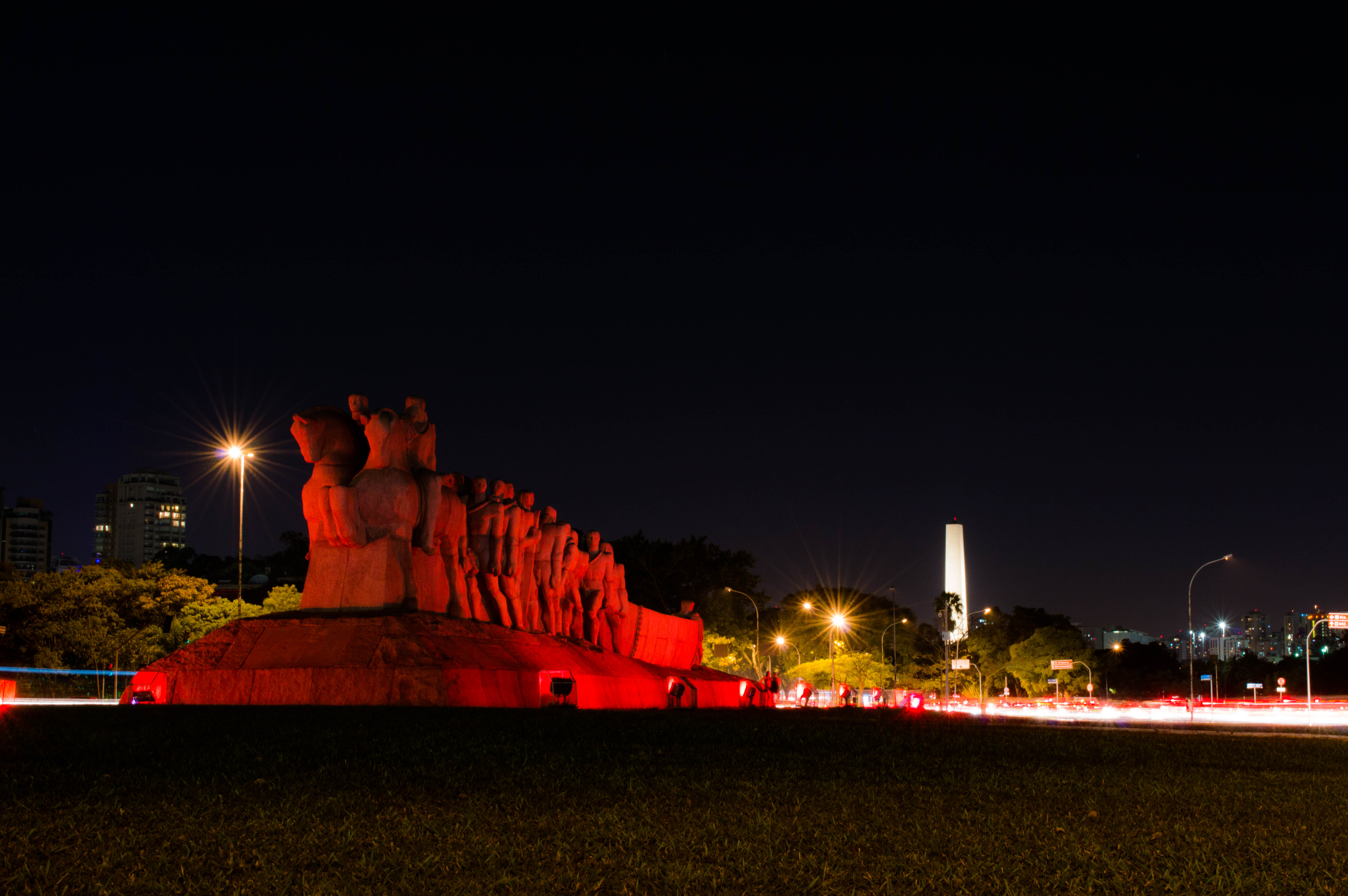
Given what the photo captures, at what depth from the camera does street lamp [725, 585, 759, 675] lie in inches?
2201

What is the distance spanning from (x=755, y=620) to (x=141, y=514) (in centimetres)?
14402

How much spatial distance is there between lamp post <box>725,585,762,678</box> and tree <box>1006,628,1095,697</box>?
24.3 m

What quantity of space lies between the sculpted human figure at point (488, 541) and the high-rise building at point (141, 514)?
171 metres

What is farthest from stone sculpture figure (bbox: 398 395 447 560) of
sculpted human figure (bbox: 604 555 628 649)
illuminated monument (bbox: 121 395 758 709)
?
sculpted human figure (bbox: 604 555 628 649)

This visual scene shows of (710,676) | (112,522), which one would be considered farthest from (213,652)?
(112,522)

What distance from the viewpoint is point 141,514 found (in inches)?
7254

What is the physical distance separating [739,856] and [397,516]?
54.8ft

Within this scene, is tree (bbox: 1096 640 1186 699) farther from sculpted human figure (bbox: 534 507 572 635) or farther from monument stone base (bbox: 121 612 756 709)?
monument stone base (bbox: 121 612 756 709)

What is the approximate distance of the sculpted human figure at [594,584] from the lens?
3388cm

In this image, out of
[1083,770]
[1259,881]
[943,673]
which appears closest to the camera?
[1259,881]

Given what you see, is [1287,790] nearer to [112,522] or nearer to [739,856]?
[739,856]

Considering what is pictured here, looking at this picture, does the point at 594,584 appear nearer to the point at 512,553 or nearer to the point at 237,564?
the point at 512,553

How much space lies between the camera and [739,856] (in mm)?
5934

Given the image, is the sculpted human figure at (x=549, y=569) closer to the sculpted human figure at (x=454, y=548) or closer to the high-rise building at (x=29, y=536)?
the sculpted human figure at (x=454, y=548)
